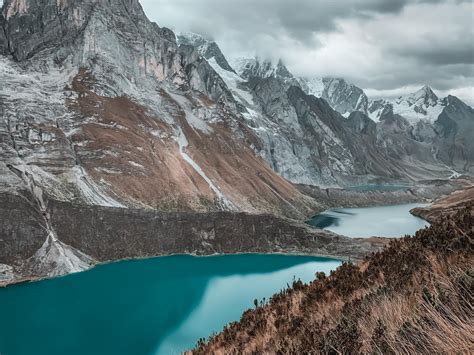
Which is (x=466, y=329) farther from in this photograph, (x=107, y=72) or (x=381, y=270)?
(x=107, y=72)

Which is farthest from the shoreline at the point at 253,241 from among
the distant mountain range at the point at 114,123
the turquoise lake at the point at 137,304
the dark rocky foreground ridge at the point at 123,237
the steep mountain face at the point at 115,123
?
the steep mountain face at the point at 115,123

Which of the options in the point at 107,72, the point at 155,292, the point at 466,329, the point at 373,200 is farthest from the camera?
the point at 373,200

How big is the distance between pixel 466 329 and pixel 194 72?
641ft

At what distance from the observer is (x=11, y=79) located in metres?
118

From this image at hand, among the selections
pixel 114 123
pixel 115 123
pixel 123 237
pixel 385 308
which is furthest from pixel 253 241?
pixel 385 308

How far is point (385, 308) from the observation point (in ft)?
20.6

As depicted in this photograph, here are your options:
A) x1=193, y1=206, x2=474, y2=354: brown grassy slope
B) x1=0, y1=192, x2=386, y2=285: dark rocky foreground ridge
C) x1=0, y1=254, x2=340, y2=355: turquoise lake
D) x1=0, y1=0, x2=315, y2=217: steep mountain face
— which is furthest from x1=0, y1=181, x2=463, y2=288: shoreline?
x1=193, y1=206, x2=474, y2=354: brown grassy slope

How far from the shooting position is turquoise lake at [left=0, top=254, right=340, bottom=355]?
38781 millimetres

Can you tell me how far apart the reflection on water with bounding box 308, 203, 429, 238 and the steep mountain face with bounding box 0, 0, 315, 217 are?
11723 millimetres

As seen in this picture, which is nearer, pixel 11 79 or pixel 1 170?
pixel 1 170

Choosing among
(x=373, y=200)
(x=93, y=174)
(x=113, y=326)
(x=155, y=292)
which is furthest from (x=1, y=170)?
(x=373, y=200)

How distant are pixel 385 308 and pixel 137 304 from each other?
4901cm

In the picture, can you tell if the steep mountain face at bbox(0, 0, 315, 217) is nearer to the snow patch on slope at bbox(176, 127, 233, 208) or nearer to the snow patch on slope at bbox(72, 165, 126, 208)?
the snow patch on slope at bbox(72, 165, 126, 208)

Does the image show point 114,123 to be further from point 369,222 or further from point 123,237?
point 369,222
